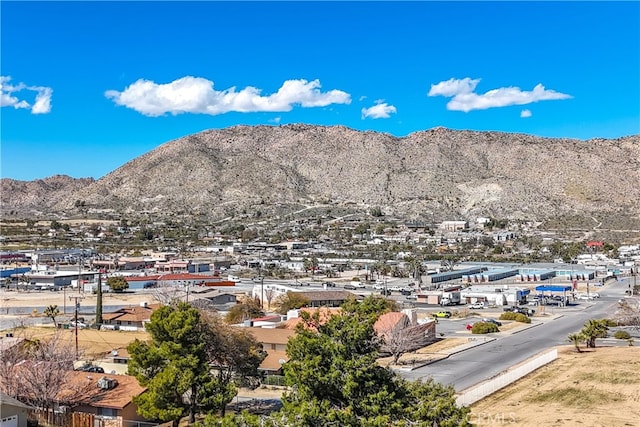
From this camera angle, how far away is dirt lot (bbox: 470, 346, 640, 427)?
2920cm

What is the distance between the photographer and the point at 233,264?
120 meters

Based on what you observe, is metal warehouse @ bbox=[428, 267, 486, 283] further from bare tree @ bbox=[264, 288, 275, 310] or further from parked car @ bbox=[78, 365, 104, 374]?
parked car @ bbox=[78, 365, 104, 374]

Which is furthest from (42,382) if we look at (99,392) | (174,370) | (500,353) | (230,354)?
(500,353)

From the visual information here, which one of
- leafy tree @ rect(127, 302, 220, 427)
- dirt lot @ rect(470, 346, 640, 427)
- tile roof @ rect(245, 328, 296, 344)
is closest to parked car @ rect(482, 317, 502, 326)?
dirt lot @ rect(470, 346, 640, 427)

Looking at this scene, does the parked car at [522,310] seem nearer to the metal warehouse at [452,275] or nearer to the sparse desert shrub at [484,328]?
the sparse desert shrub at [484,328]

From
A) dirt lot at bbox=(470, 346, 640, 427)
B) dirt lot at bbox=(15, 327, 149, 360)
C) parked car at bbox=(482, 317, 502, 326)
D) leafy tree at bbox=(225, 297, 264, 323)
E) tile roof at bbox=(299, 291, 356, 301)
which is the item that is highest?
tile roof at bbox=(299, 291, 356, 301)

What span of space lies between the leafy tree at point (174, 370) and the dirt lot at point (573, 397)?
1049 centimetres

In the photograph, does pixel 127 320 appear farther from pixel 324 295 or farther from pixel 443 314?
pixel 443 314

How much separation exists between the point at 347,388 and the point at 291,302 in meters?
45.2

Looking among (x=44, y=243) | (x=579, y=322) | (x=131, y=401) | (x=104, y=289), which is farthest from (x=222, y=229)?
(x=131, y=401)

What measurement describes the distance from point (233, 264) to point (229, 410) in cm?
9015

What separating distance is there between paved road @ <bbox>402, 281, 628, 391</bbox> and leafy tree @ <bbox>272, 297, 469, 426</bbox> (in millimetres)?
15403

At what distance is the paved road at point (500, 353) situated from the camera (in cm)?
3813

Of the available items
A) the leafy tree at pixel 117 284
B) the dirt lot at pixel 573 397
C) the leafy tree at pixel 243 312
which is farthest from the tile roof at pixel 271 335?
the leafy tree at pixel 117 284
